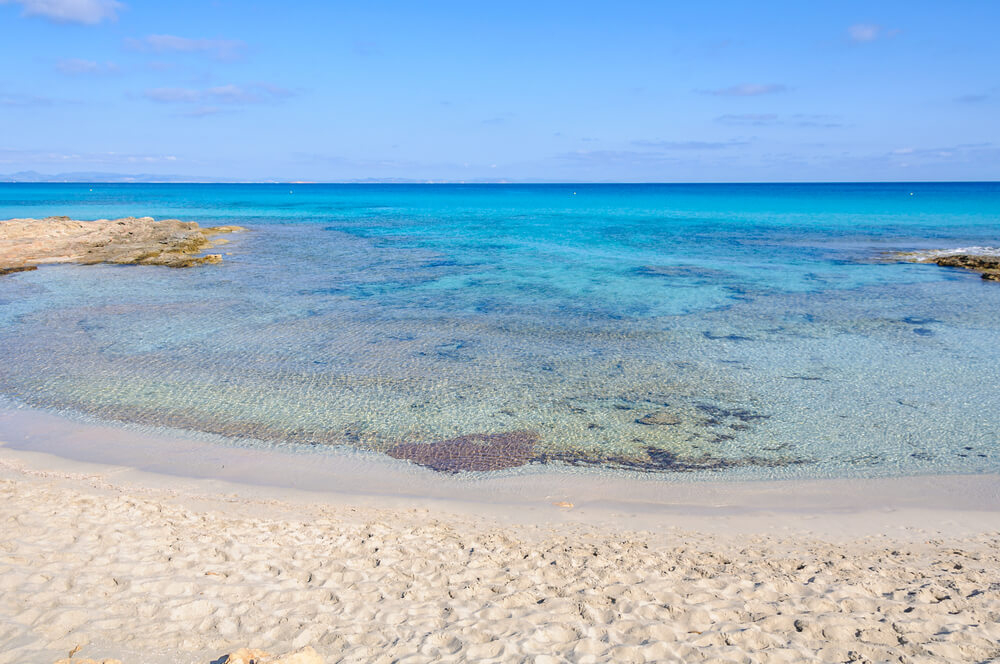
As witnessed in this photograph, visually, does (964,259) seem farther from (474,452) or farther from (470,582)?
(470,582)

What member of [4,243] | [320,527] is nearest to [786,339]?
[320,527]

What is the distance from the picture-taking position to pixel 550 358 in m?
14.8

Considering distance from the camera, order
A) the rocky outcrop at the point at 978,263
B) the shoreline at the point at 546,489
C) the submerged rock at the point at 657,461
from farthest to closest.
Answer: the rocky outcrop at the point at 978,263 → the submerged rock at the point at 657,461 → the shoreline at the point at 546,489

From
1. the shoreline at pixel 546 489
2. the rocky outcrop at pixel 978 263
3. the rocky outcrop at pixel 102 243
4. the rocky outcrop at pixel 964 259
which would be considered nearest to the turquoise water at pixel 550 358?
the shoreline at pixel 546 489

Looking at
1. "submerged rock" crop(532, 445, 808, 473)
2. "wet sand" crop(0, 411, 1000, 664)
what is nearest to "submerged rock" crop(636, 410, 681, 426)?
"submerged rock" crop(532, 445, 808, 473)

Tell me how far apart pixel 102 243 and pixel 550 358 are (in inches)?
1148

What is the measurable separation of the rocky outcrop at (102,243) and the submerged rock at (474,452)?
75.6ft

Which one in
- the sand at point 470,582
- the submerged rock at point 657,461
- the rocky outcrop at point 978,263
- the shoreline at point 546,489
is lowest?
the shoreline at point 546,489

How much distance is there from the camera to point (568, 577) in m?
6.28

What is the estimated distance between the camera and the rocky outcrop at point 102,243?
2944 centimetres

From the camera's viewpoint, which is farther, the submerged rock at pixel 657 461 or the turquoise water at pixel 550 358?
the turquoise water at pixel 550 358

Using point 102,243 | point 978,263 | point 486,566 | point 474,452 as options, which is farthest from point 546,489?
point 102,243

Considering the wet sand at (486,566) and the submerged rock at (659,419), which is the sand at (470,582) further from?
the submerged rock at (659,419)

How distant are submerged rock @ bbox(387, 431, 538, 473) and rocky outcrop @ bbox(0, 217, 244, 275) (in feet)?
75.6
